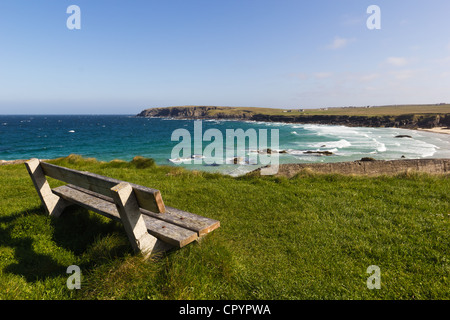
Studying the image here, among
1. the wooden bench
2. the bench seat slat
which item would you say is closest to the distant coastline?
the wooden bench

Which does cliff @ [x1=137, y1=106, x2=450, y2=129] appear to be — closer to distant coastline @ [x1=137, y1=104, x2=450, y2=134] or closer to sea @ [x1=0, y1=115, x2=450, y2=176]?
distant coastline @ [x1=137, y1=104, x2=450, y2=134]

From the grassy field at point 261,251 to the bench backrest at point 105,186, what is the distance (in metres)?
0.91

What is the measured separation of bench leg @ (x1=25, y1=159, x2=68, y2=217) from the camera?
14.9ft

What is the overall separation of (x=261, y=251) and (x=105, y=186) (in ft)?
9.27

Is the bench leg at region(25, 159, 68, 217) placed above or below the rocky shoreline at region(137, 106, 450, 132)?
below

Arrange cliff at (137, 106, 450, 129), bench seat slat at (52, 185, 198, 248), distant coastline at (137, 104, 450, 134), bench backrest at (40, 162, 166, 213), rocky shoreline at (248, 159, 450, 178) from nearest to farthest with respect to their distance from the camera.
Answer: bench backrest at (40, 162, 166, 213) < bench seat slat at (52, 185, 198, 248) < rocky shoreline at (248, 159, 450, 178) < distant coastline at (137, 104, 450, 134) < cliff at (137, 106, 450, 129)

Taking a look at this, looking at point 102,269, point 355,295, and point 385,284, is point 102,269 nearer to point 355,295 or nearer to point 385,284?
point 355,295

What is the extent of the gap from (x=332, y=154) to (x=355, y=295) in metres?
32.9

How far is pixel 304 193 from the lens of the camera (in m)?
7.17

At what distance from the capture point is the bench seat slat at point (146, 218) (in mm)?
3215

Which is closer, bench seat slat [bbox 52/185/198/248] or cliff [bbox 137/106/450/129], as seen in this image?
bench seat slat [bbox 52/185/198/248]

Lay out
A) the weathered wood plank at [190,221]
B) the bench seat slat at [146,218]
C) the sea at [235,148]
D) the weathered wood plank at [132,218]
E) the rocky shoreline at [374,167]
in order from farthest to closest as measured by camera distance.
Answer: the sea at [235,148], the rocky shoreline at [374,167], the weathered wood plank at [190,221], the bench seat slat at [146,218], the weathered wood plank at [132,218]

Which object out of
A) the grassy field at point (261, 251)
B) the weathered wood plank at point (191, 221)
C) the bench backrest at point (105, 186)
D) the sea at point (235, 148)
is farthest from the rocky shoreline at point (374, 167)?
the bench backrest at point (105, 186)

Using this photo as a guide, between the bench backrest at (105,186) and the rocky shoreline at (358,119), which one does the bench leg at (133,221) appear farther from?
the rocky shoreline at (358,119)
